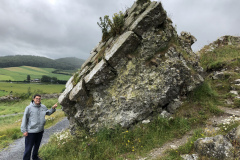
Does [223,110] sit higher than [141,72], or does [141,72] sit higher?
[141,72]

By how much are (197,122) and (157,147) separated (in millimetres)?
3005

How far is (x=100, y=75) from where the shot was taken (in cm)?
928

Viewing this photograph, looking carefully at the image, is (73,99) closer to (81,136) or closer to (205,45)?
(81,136)

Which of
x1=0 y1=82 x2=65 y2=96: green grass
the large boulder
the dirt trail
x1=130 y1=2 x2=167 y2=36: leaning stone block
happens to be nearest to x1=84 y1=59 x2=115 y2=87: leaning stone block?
the large boulder

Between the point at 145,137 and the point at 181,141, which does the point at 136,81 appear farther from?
the point at 181,141

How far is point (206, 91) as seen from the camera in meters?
10.2

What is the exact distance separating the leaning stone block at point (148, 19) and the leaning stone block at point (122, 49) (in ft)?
1.96

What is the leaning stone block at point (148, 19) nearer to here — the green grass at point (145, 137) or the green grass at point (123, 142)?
the green grass at point (145, 137)

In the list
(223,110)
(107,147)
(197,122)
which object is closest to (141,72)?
(197,122)

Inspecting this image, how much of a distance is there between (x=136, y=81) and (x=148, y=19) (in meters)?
4.31

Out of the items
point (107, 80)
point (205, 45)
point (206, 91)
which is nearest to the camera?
point (107, 80)

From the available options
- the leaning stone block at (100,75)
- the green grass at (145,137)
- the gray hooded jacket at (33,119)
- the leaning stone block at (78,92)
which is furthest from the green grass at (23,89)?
the leaning stone block at (100,75)

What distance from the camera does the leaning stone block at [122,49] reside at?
361 inches

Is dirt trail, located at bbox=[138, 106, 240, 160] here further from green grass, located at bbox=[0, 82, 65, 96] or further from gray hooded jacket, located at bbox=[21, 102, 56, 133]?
green grass, located at bbox=[0, 82, 65, 96]
